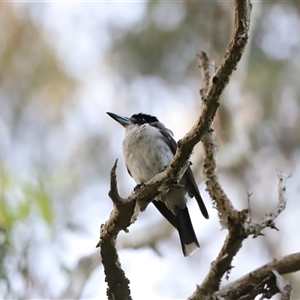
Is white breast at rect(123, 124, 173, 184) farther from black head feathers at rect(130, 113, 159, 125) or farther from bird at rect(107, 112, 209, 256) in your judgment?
black head feathers at rect(130, 113, 159, 125)

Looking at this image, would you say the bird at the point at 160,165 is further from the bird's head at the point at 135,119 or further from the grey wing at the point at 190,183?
the bird's head at the point at 135,119

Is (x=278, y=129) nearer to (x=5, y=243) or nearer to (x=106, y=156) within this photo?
(x=106, y=156)

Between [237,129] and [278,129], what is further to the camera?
[278,129]

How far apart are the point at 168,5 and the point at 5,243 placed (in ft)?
14.6

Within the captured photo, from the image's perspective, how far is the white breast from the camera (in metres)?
3.57

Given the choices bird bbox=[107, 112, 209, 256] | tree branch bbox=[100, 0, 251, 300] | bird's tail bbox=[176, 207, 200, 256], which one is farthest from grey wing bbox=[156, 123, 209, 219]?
tree branch bbox=[100, 0, 251, 300]

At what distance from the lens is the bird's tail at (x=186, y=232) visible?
350 centimetres

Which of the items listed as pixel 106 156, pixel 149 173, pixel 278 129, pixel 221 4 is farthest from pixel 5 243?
pixel 278 129

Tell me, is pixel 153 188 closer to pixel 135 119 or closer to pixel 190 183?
pixel 190 183

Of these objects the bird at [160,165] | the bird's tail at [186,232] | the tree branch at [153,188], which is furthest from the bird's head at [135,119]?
the tree branch at [153,188]

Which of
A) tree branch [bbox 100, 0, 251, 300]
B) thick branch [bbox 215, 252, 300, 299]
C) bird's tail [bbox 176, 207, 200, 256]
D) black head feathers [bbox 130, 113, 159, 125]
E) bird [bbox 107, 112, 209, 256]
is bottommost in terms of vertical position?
thick branch [bbox 215, 252, 300, 299]

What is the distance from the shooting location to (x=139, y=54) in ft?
23.3

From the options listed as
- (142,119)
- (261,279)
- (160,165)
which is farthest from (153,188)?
(142,119)

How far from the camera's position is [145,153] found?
11.8ft
